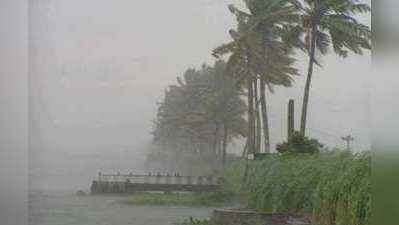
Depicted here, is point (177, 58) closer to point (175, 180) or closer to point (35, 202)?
point (175, 180)

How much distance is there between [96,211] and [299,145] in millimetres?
935

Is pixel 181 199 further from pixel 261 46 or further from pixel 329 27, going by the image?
pixel 329 27

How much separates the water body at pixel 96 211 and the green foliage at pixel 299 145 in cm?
42

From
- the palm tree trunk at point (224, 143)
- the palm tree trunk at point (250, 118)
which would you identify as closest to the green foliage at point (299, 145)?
the palm tree trunk at point (250, 118)

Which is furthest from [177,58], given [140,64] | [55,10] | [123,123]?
[55,10]

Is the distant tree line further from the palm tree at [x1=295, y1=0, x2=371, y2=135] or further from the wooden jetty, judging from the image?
the wooden jetty

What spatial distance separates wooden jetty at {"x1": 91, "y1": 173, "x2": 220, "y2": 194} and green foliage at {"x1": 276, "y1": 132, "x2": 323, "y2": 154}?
1.05ft

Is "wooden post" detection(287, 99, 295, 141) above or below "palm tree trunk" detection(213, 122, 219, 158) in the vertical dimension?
above

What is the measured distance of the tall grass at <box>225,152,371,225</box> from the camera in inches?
112

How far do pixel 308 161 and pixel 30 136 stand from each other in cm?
123

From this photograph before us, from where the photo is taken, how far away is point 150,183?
3.04 m

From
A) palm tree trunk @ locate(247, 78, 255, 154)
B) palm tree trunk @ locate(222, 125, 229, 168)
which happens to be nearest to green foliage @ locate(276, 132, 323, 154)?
palm tree trunk @ locate(247, 78, 255, 154)

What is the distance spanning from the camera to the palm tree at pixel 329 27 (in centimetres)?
294

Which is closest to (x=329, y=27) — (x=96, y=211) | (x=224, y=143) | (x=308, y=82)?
(x=308, y=82)
